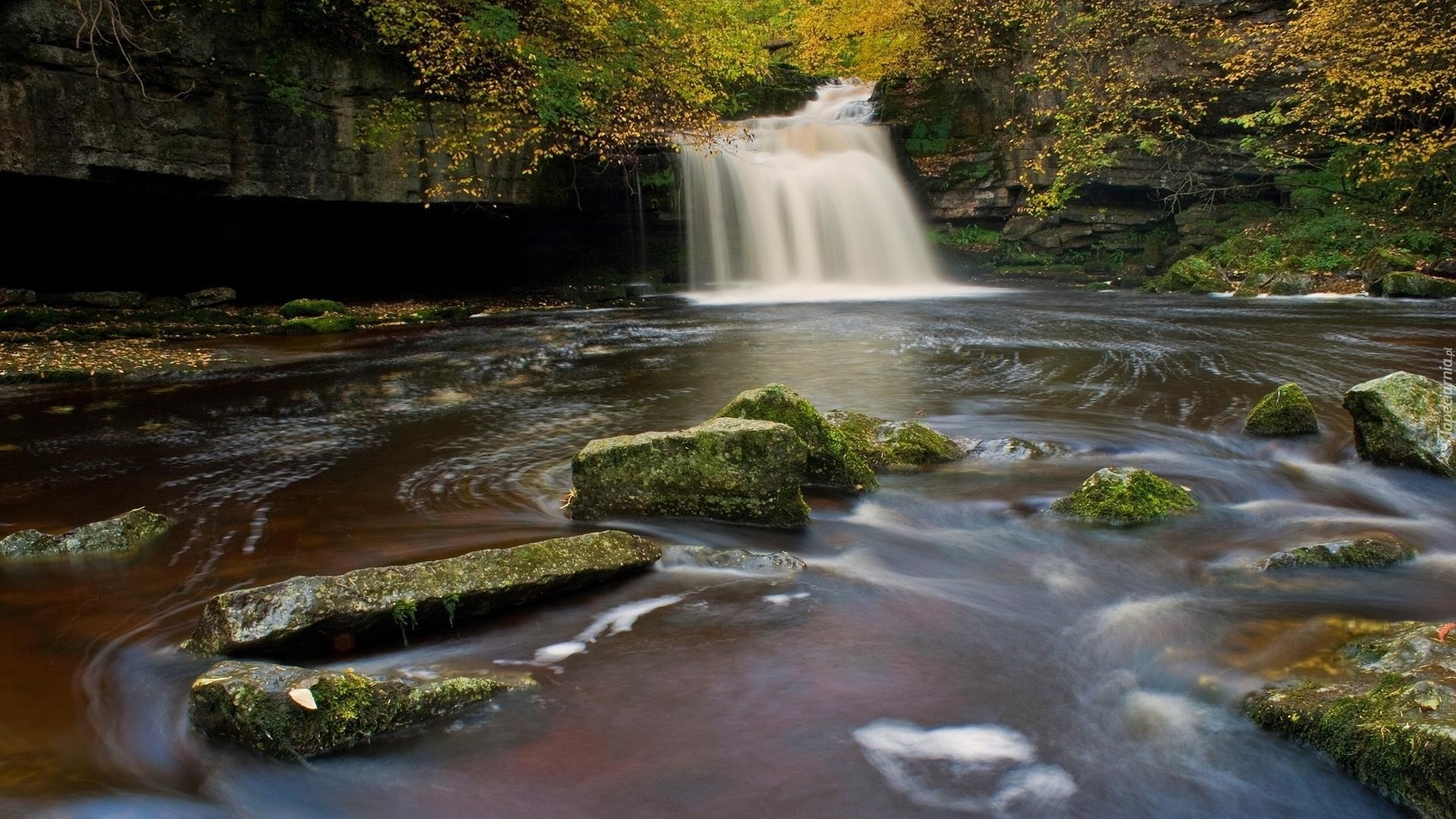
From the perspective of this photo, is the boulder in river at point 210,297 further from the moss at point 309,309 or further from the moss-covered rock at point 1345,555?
the moss-covered rock at point 1345,555

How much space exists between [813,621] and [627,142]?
15571 millimetres

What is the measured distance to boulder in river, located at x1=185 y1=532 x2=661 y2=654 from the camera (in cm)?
361

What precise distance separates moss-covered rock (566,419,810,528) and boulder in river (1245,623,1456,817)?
2800 mm

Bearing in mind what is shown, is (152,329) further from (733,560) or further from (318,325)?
(733,560)

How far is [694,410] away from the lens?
9227mm

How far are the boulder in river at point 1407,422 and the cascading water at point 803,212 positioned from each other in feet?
55.9

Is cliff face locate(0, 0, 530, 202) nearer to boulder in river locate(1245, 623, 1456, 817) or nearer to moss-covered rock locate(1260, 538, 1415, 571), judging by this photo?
moss-covered rock locate(1260, 538, 1415, 571)

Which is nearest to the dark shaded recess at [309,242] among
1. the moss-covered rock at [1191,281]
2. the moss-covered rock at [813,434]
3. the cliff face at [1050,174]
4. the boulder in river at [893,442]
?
the cliff face at [1050,174]

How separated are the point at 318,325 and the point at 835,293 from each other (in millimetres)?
12153

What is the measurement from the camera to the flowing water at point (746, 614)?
2.97 metres

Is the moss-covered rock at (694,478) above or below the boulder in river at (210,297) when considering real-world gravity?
below

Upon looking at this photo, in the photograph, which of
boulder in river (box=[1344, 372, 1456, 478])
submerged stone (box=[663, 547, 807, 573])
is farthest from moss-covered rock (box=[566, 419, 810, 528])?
boulder in river (box=[1344, 372, 1456, 478])

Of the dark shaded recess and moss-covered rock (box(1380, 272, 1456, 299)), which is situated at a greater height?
the dark shaded recess

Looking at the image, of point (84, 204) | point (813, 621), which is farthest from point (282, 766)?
point (84, 204)
